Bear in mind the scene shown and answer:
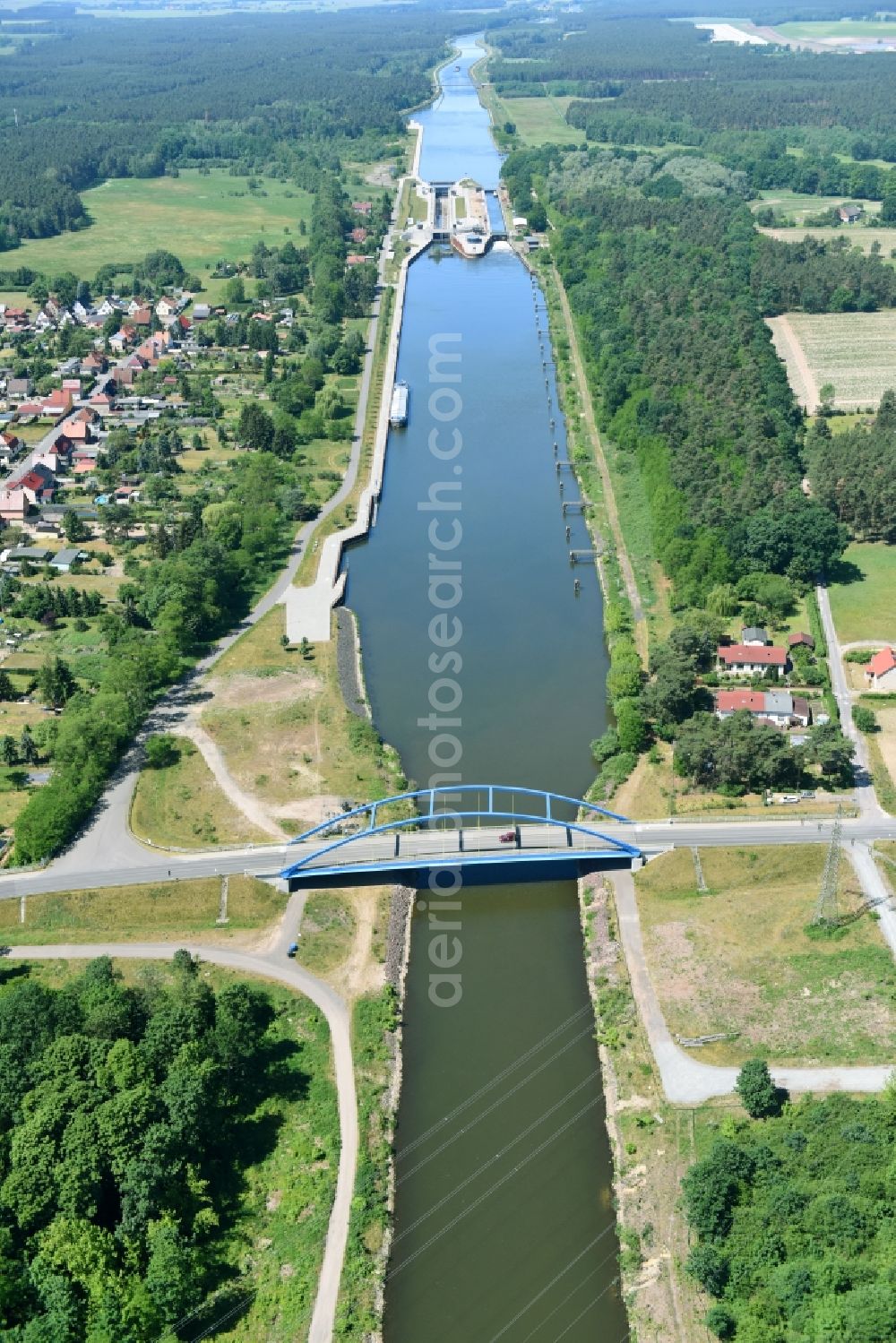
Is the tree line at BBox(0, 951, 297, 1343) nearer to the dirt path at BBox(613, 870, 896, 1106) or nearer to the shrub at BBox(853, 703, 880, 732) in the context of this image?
the dirt path at BBox(613, 870, 896, 1106)

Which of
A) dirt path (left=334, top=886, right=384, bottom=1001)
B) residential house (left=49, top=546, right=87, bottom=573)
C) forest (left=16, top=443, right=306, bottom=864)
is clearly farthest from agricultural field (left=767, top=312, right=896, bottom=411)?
dirt path (left=334, top=886, right=384, bottom=1001)

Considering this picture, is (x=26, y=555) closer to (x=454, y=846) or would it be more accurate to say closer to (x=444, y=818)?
(x=444, y=818)

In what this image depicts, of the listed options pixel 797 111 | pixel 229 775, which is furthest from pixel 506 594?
pixel 797 111

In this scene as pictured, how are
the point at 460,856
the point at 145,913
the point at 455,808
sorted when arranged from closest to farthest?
the point at 145,913 → the point at 460,856 → the point at 455,808

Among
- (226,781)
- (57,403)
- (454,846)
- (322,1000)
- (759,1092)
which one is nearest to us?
(759,1092)

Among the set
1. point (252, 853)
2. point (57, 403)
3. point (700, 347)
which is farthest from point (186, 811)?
point (700, 347)

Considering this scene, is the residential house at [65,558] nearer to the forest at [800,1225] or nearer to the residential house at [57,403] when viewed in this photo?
the residential house at [57,403]
